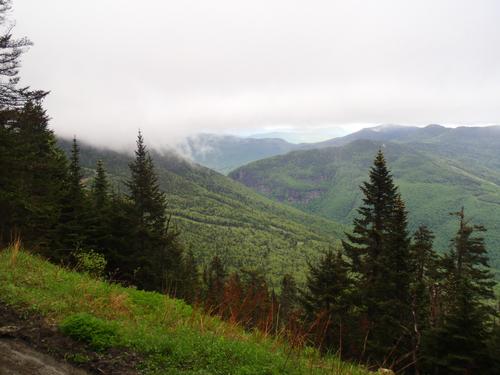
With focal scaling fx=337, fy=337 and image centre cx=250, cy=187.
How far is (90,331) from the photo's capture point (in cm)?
613

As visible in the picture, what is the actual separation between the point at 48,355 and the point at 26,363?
0.42 metres

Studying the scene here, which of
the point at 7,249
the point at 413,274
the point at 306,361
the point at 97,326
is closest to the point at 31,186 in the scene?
the point at 7,249

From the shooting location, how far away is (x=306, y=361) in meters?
→ 6.38

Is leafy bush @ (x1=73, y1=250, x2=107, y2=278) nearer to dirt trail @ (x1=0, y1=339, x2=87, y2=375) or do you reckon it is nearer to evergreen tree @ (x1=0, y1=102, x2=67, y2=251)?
evergreen tree @ (x1=0, y1=102, x2=67, y2=251)

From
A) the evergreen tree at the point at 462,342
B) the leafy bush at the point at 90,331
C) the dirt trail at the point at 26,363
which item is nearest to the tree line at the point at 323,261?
the evergreen tree at the point at 462,342

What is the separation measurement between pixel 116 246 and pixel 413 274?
20941mm

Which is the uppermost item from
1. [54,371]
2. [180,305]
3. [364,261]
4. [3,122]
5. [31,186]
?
[3,122]

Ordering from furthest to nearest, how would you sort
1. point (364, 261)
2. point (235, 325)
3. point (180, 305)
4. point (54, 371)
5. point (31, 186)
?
point (364, 261) → point (31, 186) → point (180, 305) → point (235, 325) → point (54, 371)

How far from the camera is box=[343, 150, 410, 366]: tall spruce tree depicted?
18.3 m

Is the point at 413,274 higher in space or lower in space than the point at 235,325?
lower

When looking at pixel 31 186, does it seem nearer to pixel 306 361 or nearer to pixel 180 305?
pixel 180 305

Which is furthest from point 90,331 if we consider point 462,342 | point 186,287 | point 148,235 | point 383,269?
point 186,287

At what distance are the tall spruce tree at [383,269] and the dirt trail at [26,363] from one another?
1472 centimetres

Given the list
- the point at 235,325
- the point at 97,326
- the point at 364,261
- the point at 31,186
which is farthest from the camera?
the point at 364,261
